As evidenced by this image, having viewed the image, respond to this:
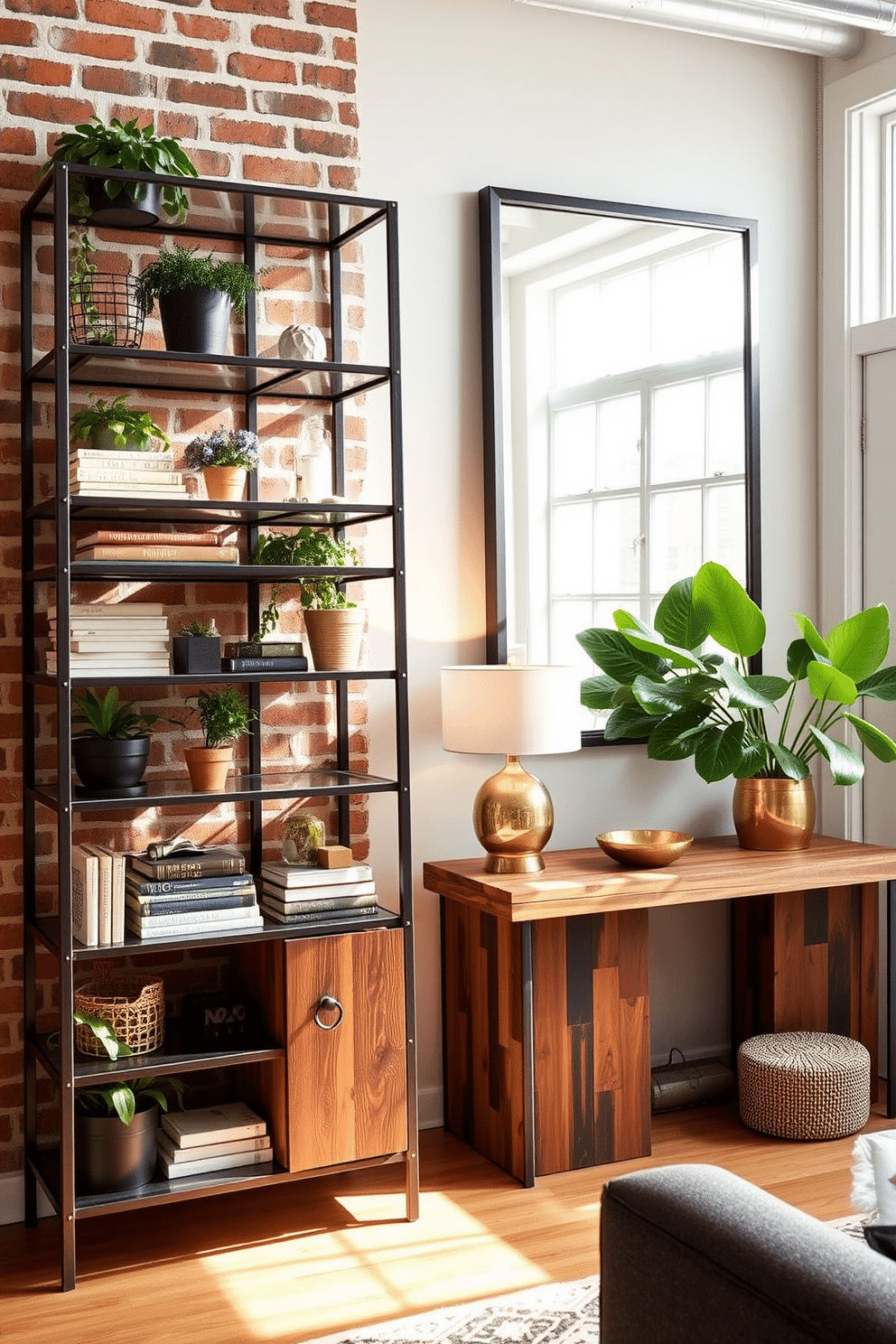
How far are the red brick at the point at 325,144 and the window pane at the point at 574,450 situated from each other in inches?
33.9

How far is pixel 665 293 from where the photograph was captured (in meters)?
3.77

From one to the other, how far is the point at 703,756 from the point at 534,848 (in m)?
0.51

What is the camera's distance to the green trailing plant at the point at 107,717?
2848mm

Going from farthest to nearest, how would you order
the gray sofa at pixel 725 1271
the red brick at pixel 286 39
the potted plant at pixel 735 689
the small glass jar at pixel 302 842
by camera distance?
the potted plant at pixel 735 689, the red brick at pixel 286 39, the small glass jar at pixel 302 842, the gray sofa at pixel 725 1271

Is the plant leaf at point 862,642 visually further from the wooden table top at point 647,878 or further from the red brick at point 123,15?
the red brick at point 123,15

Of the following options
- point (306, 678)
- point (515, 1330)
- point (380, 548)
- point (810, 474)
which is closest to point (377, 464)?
point (380, 548)

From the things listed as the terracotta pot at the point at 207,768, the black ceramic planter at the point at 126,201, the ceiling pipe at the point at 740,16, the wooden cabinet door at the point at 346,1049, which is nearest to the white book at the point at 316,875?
the wooden cabinet door at the point at 346,1049

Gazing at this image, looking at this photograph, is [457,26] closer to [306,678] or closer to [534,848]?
[306,678]

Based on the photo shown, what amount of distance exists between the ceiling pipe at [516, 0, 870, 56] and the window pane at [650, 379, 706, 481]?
36.4 inches

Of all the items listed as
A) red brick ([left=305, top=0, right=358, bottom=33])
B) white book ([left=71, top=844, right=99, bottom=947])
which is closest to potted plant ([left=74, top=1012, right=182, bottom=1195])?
white book ([left=71, top=844, right=99, bottom=947])

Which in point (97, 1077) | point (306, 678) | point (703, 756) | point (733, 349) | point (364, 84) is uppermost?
point (364, 84)

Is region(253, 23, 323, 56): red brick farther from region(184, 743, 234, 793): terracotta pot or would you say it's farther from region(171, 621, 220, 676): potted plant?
region(184, 743, 234, 793): terracotta pot

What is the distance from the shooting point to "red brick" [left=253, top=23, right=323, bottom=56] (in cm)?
318

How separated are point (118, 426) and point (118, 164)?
543 mm
